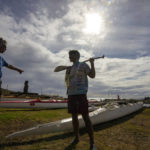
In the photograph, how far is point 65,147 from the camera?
107 inches

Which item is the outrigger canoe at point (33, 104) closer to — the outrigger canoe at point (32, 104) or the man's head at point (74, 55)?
the outrigger canoe at point (32, 104)

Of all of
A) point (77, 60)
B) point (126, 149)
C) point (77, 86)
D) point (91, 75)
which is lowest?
point (126, 149)

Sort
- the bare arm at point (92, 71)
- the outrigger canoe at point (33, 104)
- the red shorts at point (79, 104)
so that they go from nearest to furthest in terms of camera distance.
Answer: the red shorts at point (79, 104), the bare arm at point (92, 71), the outrigger canoe at point (33, 104)

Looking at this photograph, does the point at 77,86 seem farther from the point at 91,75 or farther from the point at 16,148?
the point at 16,148

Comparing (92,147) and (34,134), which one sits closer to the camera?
(92,147)

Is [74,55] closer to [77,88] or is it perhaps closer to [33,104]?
[77,88]

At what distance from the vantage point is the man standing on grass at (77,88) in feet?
9.66

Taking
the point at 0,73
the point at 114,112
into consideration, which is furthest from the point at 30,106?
the point at 0,73

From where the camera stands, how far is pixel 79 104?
2963 millimetres

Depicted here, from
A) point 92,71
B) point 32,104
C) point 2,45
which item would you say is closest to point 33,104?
point 32,104

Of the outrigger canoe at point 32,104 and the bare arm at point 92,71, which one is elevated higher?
the bare arm at point 92,71

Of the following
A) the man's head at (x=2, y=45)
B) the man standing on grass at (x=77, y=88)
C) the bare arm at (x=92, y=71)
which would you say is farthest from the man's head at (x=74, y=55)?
the man's head at (x=2, y=45)

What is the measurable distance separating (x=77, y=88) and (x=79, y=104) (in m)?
0.39

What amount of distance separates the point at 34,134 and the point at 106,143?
194 centimetres
